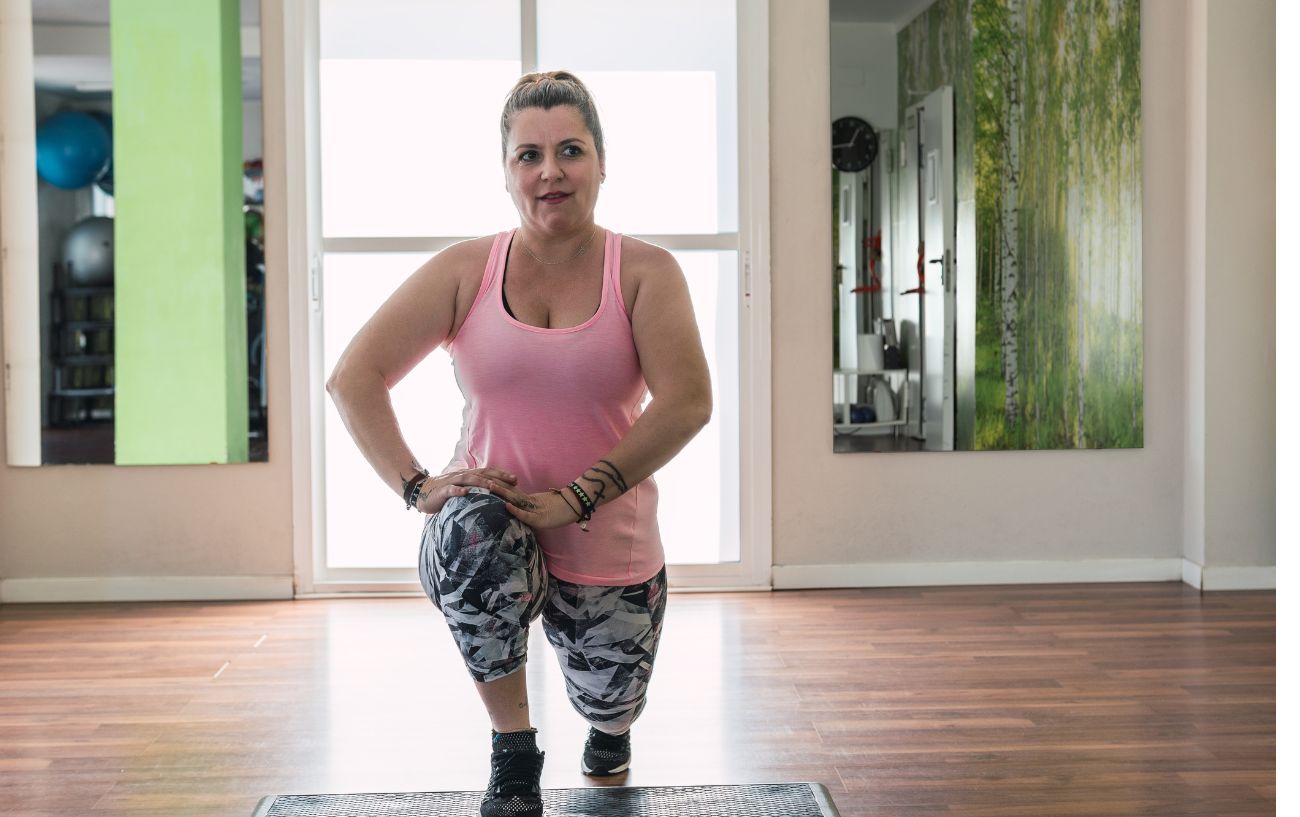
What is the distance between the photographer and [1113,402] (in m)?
4.03

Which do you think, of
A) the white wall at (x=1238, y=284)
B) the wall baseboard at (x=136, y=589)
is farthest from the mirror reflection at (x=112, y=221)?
the white wall at (x=1238, y=284)

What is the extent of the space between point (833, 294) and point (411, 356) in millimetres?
2098

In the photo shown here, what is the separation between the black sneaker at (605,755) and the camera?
2.31 m

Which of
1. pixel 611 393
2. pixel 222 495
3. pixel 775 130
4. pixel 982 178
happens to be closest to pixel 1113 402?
pixel 982 178

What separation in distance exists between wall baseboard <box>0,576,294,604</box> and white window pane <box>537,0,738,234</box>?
63.1 inches

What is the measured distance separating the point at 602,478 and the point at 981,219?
90.4 inches

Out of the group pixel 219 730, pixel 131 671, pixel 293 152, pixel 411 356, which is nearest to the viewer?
pixel 411 356

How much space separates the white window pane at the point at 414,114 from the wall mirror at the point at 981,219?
1076 mm

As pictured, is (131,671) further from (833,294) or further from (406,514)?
(833,294)

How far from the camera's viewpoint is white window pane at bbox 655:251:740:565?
4051 millimetres

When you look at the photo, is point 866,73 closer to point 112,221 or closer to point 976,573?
point 976,573

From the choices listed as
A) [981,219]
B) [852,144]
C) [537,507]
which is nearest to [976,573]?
[981,219]

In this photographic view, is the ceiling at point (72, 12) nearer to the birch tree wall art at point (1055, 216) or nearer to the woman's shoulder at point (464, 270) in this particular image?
the woman's shoulder at point (464, 270)

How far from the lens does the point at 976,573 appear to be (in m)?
4.03
